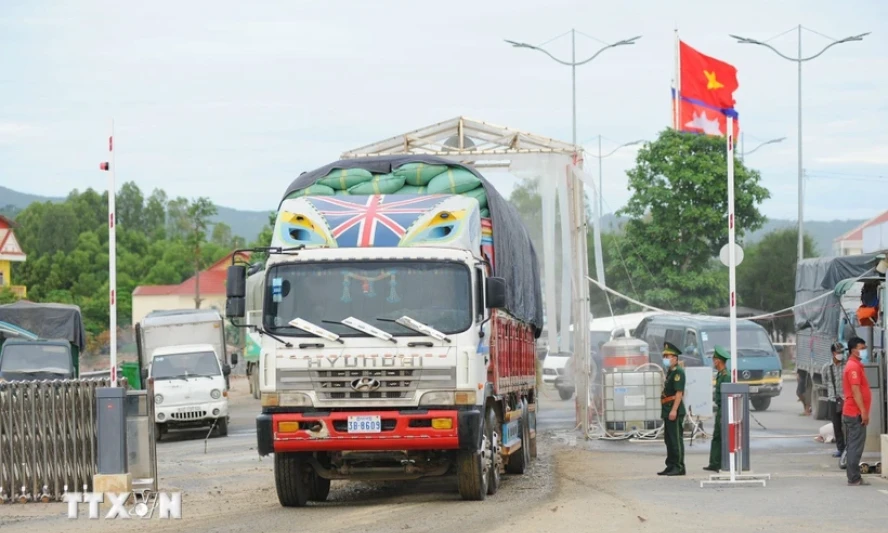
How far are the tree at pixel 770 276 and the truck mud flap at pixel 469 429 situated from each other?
63.2 metres

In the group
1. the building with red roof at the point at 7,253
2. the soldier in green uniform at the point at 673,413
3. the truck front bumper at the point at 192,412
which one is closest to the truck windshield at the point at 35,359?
the truck front bumper at the point at 192,412

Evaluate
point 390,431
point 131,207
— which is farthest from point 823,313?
point 131,207

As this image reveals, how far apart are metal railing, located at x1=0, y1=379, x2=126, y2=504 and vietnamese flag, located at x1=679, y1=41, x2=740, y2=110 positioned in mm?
32719

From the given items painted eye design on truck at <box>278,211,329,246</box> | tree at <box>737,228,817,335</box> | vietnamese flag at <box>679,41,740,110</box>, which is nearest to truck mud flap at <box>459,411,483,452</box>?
painted eye design on truck at <box>278,211,329,246</box>

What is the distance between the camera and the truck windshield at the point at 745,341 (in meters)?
34.0

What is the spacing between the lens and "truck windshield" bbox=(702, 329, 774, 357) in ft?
112

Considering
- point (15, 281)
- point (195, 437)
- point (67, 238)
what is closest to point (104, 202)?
point (67, 238)

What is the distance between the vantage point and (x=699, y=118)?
4594cm

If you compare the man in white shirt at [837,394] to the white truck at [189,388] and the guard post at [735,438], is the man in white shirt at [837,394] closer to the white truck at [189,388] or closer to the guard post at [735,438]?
the guard post at [735,438]

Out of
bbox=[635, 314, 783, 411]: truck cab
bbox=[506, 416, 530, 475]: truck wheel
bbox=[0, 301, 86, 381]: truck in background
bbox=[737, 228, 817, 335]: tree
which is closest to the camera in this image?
bbox=[506, 416, 530, 475]: truck wheel

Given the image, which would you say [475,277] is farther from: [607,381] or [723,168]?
[723,168]

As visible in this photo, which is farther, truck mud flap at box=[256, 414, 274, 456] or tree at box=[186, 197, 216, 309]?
tree at box=[186, 197, 216, 309]

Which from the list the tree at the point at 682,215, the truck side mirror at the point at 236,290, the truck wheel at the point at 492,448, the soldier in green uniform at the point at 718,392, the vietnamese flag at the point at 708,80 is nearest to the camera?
the truck side mirror at the point at 236,290

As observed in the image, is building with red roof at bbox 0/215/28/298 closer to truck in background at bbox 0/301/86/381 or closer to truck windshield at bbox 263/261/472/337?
truck in background at bbox 0/301/86/381
